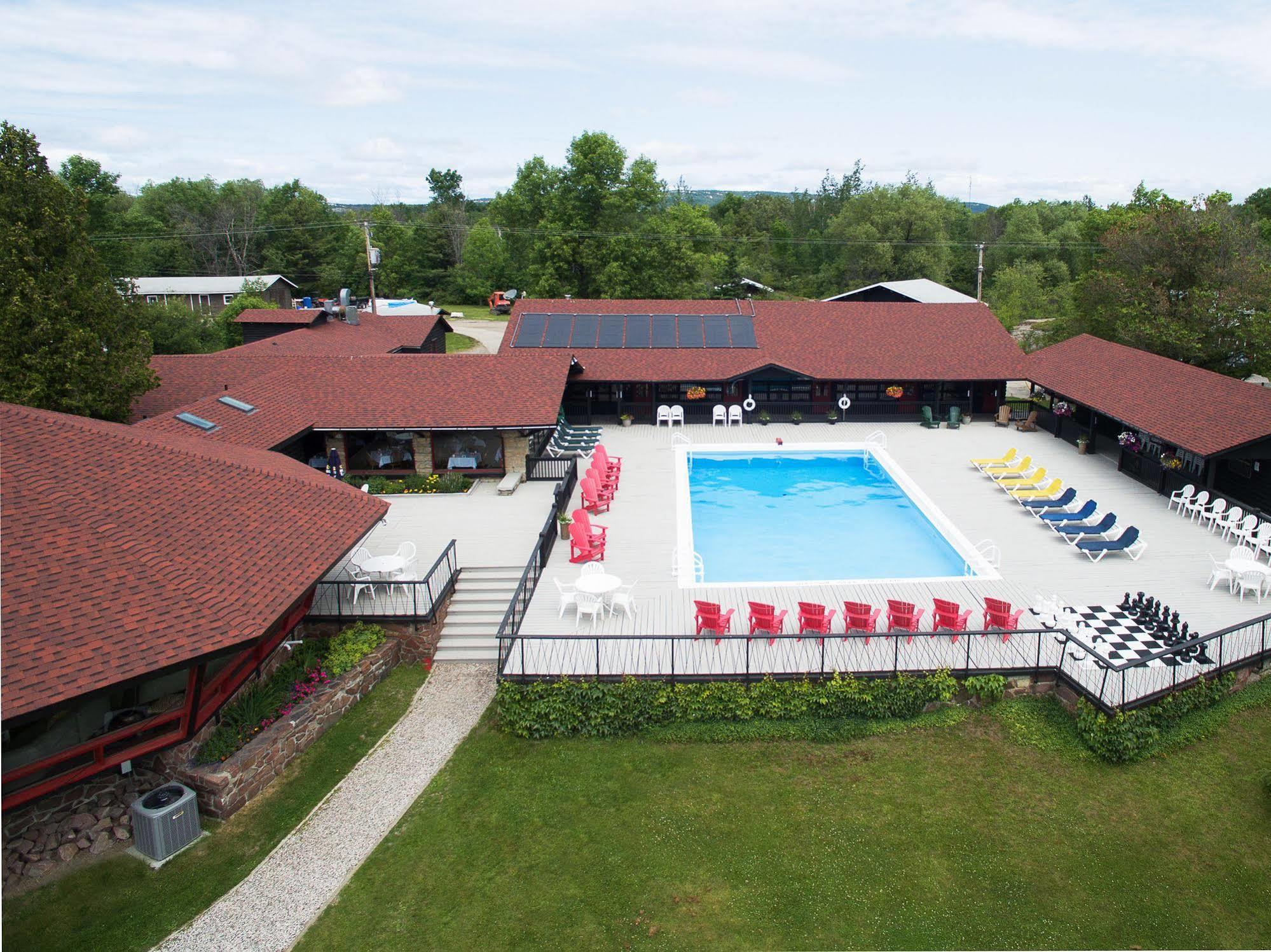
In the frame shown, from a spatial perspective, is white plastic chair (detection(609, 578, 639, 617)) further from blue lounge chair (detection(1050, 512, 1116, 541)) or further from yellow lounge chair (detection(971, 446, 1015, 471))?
yellow lounge chair (detection(971, 446, 1015, 471))

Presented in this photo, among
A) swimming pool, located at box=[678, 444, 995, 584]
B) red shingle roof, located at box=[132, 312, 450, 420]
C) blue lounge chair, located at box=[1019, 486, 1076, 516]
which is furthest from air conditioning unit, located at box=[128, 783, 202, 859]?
blue lounge chair, located at box=[1019, 486, 1076, 516]

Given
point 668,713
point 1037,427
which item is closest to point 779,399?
point 1037,427

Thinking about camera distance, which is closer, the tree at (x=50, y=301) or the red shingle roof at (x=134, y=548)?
the red shingle roof at (x=134, y=548)

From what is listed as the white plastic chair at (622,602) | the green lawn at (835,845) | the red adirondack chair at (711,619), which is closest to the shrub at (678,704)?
the green lawn at (835,845)

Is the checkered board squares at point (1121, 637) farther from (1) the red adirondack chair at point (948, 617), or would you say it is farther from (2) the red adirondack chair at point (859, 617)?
(2) the red adirondack chair at point (859, 617)

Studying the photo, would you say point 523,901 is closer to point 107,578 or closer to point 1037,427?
point 107,578

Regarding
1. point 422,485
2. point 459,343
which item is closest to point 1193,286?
point 422,485

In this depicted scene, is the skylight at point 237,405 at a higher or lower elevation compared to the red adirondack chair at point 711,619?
higher
